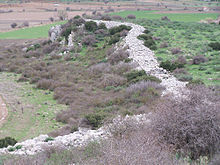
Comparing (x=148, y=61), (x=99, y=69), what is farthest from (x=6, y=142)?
(x=99, y=69)

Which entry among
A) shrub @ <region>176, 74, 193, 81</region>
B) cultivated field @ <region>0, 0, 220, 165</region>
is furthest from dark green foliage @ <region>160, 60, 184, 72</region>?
shrub @ <region>176, 74, 193, 81</region>

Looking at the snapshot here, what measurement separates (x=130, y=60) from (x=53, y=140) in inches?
465

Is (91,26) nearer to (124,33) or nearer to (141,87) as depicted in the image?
(124,33)

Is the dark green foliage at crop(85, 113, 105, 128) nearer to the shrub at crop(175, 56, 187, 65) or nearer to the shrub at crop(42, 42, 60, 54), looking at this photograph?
the shrub at crop(175, 56, 187, 65)

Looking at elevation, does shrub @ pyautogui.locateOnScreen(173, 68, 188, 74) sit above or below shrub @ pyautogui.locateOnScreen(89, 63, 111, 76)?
above

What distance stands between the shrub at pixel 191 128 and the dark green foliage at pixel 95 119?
5078 millimetres

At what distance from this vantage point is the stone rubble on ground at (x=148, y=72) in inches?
391

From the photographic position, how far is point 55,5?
8662cm

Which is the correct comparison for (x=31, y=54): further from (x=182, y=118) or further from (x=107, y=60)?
(x=182, y=118)

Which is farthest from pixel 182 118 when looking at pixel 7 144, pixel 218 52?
pixel 218 52

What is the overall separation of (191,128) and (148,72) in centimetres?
1069

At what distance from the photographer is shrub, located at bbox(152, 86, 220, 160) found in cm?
745

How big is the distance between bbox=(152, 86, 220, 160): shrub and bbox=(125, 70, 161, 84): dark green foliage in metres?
8.28

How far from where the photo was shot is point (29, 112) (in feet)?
53.5
